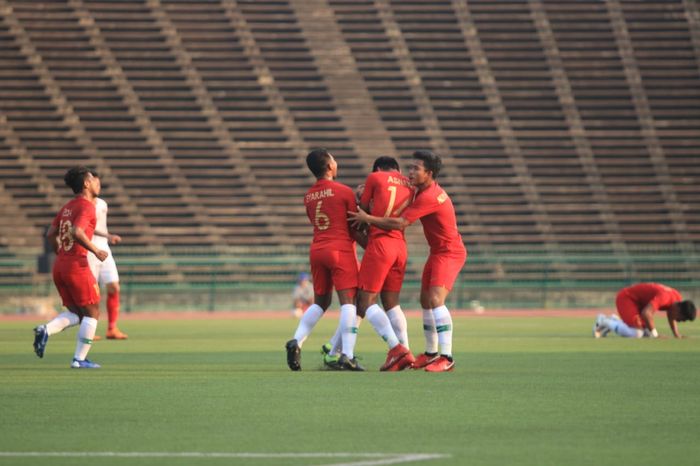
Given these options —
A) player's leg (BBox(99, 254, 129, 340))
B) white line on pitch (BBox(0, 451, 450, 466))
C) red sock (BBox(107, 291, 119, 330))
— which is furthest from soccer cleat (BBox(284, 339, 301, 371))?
red sock (BBox(107, 291, 119, 330))

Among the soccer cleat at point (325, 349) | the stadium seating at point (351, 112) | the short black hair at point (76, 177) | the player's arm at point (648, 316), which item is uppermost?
the stadium seating at point (351, 112)

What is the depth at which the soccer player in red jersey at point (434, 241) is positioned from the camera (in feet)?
42.0

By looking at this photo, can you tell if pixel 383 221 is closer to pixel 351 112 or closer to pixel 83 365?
pixel 83 365

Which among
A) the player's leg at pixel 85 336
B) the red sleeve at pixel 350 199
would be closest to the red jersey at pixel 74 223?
the player's leg at pixel 85 336

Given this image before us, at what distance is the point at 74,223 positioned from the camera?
43.5 feet

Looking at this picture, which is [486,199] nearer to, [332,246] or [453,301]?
[453,301]

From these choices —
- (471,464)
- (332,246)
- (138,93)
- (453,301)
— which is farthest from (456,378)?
(138,93)

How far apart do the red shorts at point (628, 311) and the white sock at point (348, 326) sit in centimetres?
724

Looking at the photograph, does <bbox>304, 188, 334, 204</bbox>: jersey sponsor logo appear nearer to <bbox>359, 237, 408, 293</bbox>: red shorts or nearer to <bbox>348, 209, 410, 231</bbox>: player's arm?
<bbox>348, 209, 410, 231</bbox>: player's arm

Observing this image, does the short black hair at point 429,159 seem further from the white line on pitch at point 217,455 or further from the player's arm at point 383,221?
the white line on pitch at point 217,455

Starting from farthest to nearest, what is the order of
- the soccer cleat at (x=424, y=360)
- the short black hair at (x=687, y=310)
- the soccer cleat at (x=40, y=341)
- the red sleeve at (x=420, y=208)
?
the short black hair at (x=687, y=310), the soccer cleat at (x=40, y=341), the soccer cleat at (x=424, y=360), the red sleeve at (x=420, y=208)

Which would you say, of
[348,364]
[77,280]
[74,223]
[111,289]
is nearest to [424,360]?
[348,364]

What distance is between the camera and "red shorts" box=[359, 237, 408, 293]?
1302cm

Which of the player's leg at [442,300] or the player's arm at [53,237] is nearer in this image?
the player's leg at [442,300]
